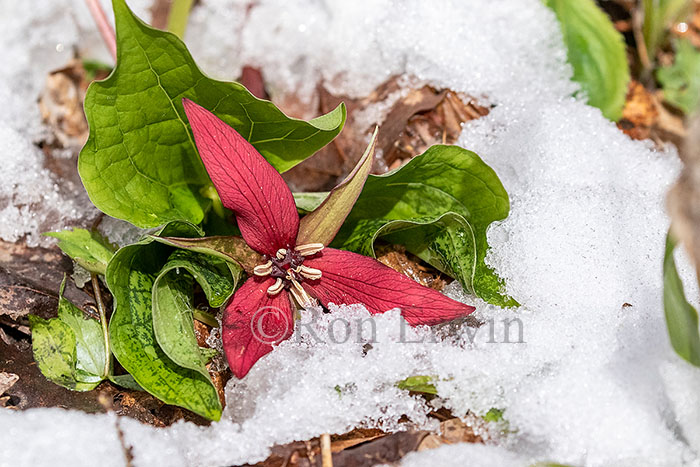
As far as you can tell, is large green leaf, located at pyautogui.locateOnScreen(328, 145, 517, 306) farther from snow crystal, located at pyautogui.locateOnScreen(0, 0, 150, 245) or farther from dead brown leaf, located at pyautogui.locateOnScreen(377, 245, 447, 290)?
snow crystal, located at pyautogui.locateOnScreen(0, 0, 150, 245)

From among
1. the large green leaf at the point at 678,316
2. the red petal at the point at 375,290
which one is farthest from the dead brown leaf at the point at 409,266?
the large green leaf at the point at 678,316

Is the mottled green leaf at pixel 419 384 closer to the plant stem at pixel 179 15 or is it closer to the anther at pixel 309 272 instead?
the anther at pixel 309 272

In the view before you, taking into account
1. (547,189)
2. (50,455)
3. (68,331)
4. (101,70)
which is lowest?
(50,455)

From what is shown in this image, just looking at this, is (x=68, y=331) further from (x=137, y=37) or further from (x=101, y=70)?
(x=101, y=70)

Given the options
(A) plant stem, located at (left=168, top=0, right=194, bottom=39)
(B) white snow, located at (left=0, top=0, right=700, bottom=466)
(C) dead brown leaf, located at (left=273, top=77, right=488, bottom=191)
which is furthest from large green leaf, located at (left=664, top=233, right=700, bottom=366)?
(A) plant stem, located at (left=168, top=0, right=194, bottom=39)

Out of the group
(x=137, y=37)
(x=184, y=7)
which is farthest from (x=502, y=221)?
(x=184, y=7)

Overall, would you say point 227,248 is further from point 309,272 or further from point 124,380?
point 124,380
